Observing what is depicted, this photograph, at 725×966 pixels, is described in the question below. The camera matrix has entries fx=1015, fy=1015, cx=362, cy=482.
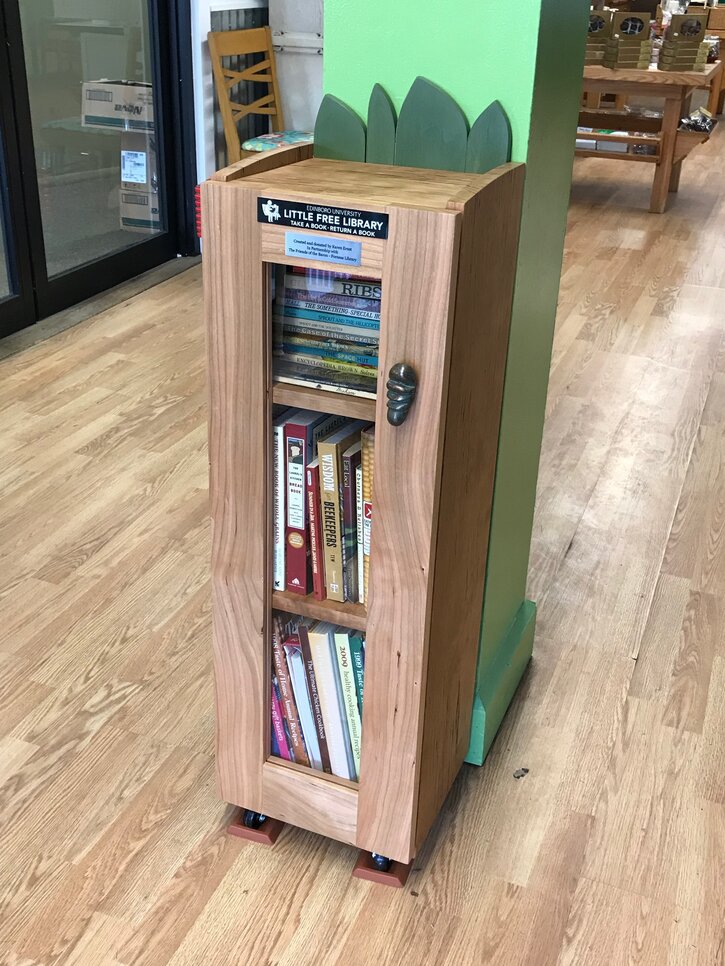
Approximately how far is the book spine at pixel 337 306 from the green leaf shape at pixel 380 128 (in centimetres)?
28

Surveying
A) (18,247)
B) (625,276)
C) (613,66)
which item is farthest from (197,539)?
(613,66)

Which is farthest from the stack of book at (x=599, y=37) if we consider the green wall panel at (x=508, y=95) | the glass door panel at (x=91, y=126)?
the green wall panel at (x=508, y=95)

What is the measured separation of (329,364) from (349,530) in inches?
9.5

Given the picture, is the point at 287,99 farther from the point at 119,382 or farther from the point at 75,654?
the point at 75,654

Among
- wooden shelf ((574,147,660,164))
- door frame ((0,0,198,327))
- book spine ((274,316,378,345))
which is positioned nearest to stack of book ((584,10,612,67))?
wooden shelf ((574,147,660,164))

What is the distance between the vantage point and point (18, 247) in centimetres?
368

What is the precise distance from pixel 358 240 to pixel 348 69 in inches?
14.4

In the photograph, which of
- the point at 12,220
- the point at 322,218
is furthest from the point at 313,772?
the point at 12,220

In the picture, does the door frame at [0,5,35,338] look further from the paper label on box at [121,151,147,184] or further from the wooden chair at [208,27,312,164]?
the wooden chair at [208,27,312,164]

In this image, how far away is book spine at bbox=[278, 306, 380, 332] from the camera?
4.30 ft

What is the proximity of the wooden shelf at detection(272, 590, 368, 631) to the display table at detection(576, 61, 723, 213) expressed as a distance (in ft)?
16.0

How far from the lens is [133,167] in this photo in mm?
4402

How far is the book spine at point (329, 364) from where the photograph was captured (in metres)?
1.34

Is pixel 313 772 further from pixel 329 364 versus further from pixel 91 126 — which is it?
pixel 91 126
